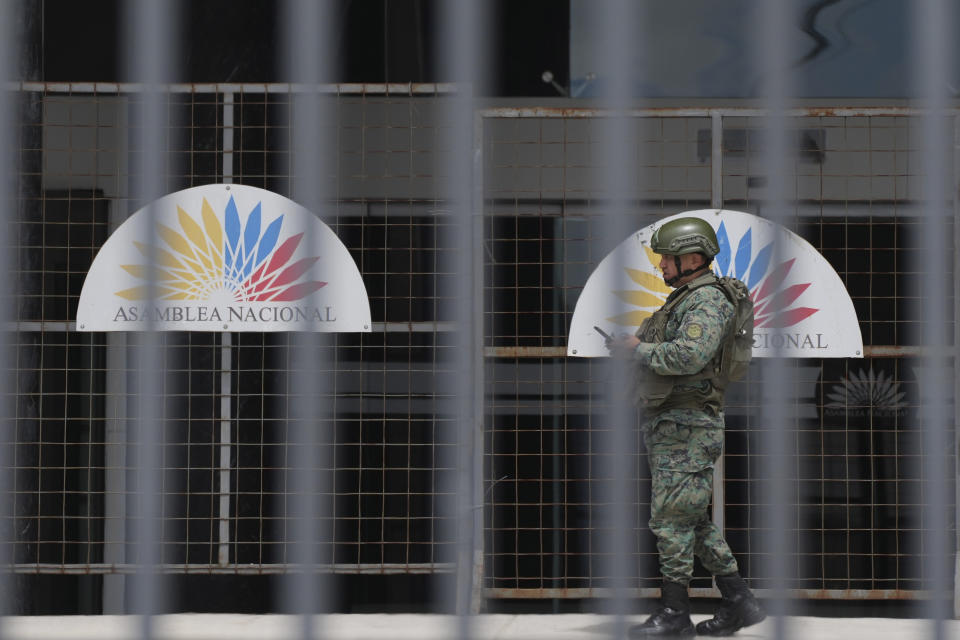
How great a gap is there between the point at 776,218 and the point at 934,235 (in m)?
0.17

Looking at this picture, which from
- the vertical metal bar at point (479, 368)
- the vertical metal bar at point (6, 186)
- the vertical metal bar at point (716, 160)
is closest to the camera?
the vertical metal bar at point (6, 186)

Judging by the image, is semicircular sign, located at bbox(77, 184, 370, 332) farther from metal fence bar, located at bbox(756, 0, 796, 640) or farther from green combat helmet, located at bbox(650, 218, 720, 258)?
metal fence bar, located at bbox(756, 0, 796, 640)

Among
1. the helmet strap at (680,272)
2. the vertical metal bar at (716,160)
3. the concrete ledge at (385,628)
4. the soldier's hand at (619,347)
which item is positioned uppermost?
the vertical metal bar at (716,160)

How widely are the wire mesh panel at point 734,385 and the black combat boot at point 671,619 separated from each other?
5.63 ft

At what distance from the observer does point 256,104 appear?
6.15m

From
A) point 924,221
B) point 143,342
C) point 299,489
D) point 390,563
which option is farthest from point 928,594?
point 390,563

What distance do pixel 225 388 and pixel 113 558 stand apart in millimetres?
913

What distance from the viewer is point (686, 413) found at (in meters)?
4.25

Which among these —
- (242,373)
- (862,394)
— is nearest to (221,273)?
(242,373)

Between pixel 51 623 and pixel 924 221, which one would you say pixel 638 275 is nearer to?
pixel 51 623

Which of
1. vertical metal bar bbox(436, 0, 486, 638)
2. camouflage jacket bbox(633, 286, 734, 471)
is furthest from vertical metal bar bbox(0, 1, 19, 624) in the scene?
camouflage jacket bbox(633, 286, 734, 471)

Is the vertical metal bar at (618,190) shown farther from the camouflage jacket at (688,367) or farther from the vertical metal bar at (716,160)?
the vertical metal bar at (716,160)

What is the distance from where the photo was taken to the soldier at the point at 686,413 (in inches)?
156

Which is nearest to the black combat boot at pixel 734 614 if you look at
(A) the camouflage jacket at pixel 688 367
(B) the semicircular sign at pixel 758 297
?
(A) the camouflage jacket at pixel 688 367
